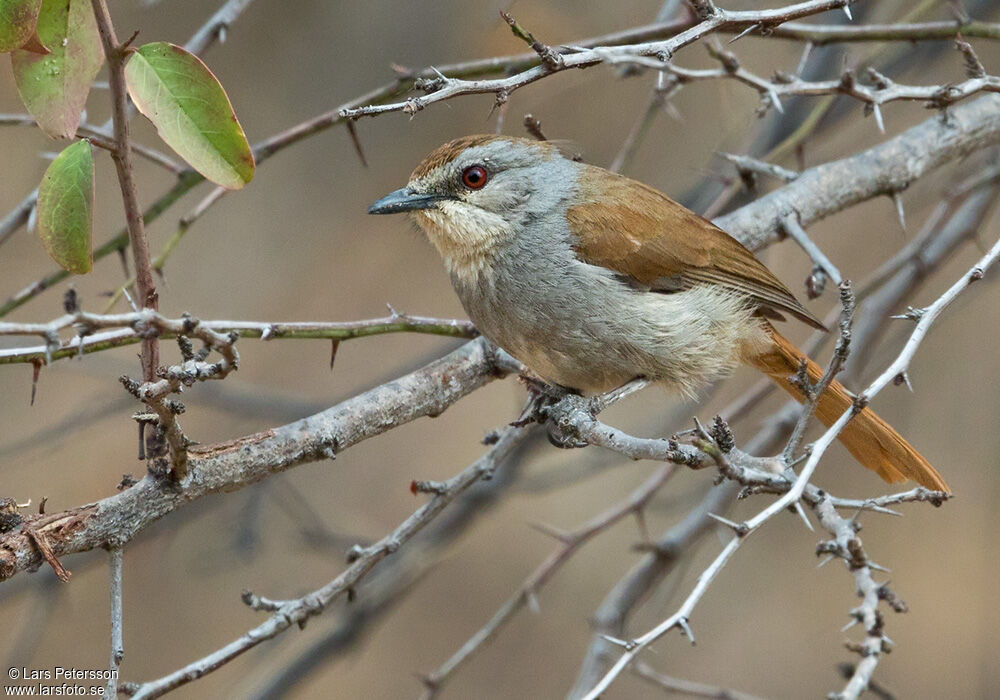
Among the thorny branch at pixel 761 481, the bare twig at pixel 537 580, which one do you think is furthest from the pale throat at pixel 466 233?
the thorny branch at pixel 761 481

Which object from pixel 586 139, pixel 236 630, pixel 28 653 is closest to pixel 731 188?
pixel 586 139

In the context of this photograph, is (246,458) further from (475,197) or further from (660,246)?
(660,246)

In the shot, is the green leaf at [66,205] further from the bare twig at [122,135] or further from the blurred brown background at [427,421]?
the blurred brown background at [427,421]

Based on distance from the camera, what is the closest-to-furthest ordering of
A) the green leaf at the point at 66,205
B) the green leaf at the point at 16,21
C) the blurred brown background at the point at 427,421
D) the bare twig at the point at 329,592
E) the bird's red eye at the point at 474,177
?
the green leaf at the point at 16,21
the green leaf at the point at 66,205
the bare twig at the point at 329,592
the bird's red eye at the point at 474,177
the blurred brown background at the point at 427,421

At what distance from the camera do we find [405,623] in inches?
277

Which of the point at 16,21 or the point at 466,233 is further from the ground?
the point at 16,21

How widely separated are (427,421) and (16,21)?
18.9 feet

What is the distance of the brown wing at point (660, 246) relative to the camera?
12.9 feet

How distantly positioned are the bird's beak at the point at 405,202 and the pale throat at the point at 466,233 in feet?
0.10

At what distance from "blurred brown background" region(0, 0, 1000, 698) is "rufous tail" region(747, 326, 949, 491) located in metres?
1.53

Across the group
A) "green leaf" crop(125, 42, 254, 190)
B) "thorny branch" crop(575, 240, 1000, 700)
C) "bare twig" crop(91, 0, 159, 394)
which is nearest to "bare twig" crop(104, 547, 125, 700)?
"bare twig" crop(91, 0, 159, 394)

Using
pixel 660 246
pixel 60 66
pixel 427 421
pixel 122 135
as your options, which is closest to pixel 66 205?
pixel 122 135

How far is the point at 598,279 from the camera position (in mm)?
3801

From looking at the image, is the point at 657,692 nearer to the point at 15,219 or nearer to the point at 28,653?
the point at 28,653
